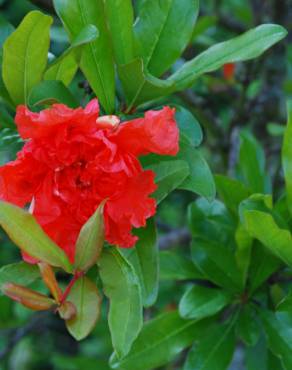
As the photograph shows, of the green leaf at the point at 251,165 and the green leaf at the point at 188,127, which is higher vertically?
the green leaf at the point at 188,127

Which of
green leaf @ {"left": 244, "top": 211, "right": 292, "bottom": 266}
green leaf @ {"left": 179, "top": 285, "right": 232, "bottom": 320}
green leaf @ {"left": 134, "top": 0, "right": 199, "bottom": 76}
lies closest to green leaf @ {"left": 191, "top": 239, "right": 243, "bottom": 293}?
green leaf @ {"left": 179, "top": 285, "right": 232, "bottom": 320}

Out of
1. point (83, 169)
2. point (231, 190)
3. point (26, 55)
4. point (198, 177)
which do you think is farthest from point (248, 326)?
point (26, 55)

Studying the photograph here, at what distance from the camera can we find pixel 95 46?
3.18 feet

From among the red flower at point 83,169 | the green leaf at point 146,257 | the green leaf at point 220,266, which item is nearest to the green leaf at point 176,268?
the green leaf at point 220,266

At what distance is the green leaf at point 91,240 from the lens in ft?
2.72

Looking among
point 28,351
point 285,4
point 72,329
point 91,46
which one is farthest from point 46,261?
point 28,351

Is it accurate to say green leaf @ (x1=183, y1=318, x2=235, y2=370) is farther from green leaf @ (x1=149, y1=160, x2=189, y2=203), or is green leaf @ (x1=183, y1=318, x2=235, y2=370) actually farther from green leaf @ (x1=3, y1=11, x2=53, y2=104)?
green leaf @ (x1=3, y1=11, x2=53, y2=104)

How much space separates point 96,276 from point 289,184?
0.30 m

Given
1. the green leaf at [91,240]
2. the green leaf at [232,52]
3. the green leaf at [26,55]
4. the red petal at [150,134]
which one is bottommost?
the green leaf at [91,240]

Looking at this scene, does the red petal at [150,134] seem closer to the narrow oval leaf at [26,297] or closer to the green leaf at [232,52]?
the green leaf at [232,52]

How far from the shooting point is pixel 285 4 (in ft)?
6.35

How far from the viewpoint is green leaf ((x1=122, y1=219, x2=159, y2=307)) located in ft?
3.20

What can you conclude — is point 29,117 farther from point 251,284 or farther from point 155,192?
point 251,284

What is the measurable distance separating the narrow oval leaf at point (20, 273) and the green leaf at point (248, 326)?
1.33ft
